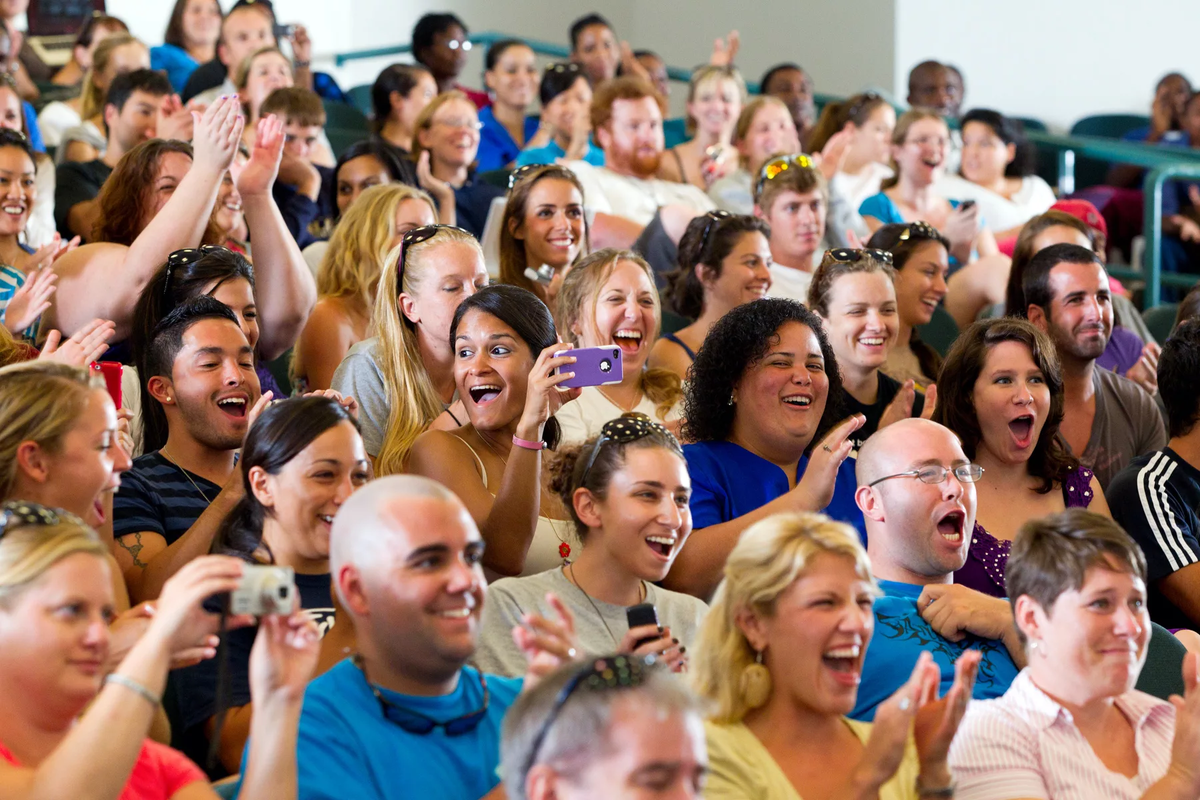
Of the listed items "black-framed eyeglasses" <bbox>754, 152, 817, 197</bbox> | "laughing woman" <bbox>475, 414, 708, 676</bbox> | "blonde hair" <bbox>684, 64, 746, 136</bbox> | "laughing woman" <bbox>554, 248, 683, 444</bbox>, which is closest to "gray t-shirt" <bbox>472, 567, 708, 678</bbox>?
"laughing woman" <bbox>475, 414, 708, 676</bbox>

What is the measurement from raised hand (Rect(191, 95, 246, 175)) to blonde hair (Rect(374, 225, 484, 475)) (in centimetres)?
42

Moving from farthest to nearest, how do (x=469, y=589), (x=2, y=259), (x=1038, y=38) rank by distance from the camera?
1. (x=1038, y=38)
2. (x=2, y=259)
3. (x=469, y=589)

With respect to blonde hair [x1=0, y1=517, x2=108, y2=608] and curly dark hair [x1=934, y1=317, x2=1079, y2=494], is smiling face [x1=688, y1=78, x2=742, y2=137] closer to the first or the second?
curly dark hair [x1=934, y1=317, x2=1079, y2=494]

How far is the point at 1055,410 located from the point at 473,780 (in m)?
1.74

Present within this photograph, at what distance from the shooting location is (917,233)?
4086mm

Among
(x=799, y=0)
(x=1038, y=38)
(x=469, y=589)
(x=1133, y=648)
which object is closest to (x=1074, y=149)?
(x=1038, y=38)

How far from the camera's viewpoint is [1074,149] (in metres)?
6.61

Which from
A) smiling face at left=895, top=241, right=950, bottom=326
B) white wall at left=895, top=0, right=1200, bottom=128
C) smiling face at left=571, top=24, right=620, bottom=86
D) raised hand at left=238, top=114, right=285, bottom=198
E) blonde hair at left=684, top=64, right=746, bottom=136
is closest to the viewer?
raised hand at left=238, top=114, right=285, bottom=198

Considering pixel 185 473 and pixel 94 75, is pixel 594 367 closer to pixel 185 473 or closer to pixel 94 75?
pixel 185 473

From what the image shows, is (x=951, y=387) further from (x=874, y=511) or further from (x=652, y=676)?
(x=652, y=676)

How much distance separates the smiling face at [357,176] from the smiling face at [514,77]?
5.82 ft

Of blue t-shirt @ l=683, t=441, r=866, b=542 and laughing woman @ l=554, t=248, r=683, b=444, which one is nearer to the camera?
blue t-shirt @ l=683, t=441, r=866, b=542

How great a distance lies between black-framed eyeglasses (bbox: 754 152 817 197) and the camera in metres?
4.32

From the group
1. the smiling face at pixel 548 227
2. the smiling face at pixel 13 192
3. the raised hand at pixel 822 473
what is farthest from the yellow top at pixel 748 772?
the smiling face at pixel 13 192
